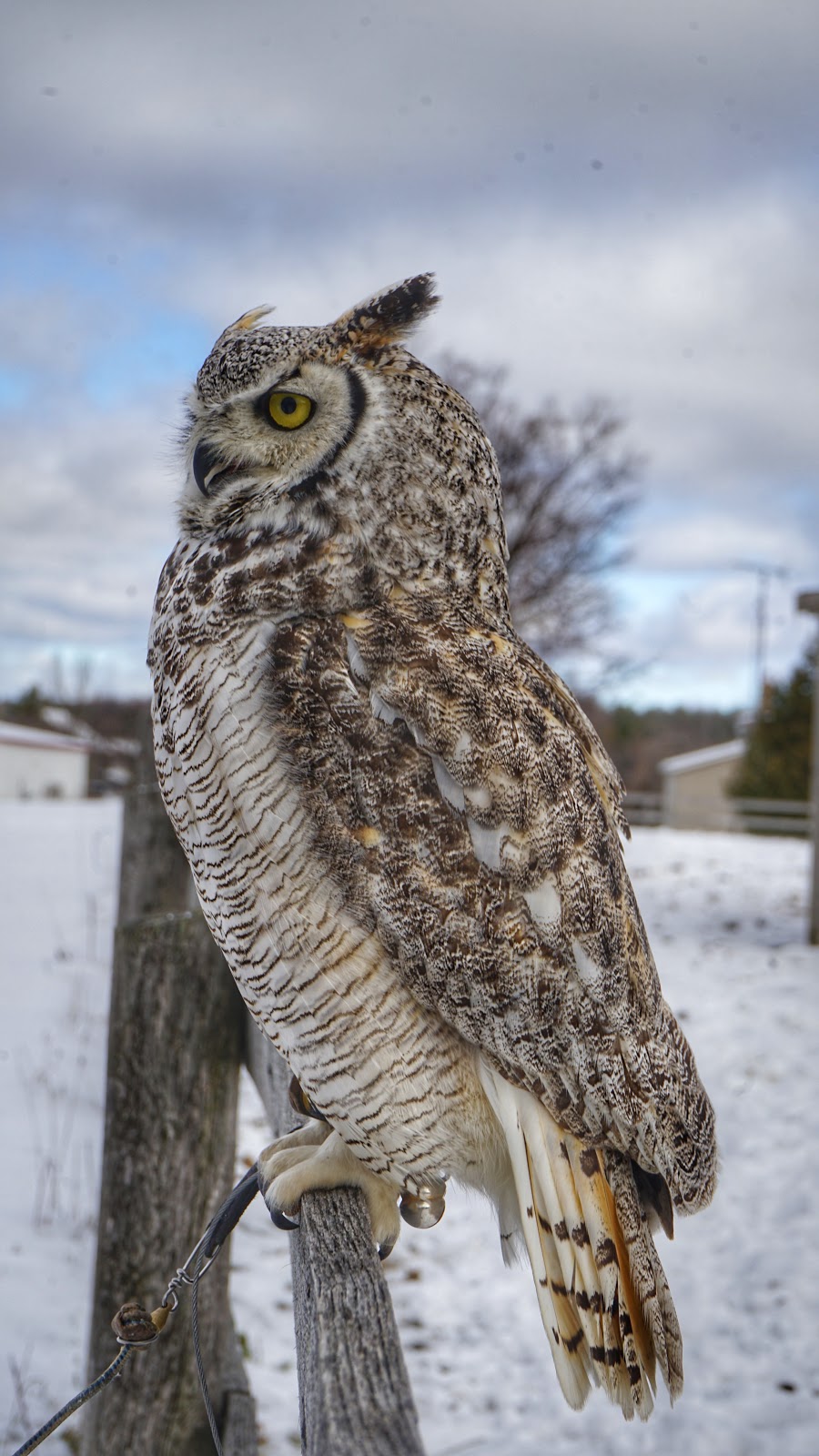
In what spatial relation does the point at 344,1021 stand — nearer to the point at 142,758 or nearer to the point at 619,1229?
the point at 619,1229

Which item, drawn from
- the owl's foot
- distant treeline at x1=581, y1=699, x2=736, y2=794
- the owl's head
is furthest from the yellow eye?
distant treeline at x1=581, y1=699, x2=736, y2=794

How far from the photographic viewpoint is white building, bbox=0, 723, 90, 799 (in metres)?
29.1

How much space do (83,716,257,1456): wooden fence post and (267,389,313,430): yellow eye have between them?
1.25 metres

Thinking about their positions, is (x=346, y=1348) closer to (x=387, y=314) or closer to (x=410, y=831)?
(x=410, y=831)

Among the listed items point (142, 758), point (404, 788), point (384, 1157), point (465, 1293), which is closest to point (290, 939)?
point (404, 788)

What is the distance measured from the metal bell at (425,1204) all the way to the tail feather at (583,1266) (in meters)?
0.20

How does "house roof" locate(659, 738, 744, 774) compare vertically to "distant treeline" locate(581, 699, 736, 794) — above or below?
below

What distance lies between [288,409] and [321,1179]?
1.26 metres

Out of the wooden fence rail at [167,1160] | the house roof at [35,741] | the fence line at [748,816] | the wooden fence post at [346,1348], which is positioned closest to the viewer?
the wooden fence post at [346,1348]

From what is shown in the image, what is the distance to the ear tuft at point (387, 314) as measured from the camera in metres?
1.69

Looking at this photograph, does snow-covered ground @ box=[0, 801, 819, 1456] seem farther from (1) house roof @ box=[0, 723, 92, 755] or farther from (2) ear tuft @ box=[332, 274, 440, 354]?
(1) house roof @ box=[0, 723, 92, 755]

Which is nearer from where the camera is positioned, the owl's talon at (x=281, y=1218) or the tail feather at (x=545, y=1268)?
the tail feather at (x=545, y=1268)

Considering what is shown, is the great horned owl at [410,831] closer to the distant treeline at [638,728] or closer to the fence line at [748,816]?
the fence line at [748,816]


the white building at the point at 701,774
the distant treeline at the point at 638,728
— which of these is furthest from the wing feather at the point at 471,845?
the white building at the point at 701,774
